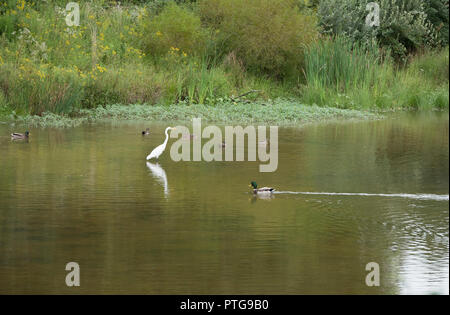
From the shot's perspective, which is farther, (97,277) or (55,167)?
(55,167)

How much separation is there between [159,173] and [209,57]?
1509 cm

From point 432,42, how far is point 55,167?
21209 millimetres

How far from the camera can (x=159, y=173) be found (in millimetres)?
13609

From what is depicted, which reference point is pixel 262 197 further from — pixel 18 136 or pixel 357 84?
pixel 357 84

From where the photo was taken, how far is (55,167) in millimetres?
13992

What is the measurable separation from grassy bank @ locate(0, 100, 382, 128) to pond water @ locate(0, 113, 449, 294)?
167 inches

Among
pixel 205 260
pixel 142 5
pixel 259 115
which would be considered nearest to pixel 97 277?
pixel 205 260

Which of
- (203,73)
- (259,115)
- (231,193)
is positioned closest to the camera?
(231,193)

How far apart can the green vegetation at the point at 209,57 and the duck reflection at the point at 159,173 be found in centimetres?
798

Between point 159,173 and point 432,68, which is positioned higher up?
point 432,68

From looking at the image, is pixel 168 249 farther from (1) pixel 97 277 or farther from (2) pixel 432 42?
(2) pixel 432 42

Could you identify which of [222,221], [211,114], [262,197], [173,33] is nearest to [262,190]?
[262,197]

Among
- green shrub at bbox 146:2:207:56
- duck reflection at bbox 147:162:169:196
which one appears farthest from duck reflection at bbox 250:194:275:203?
green shrub at bbox 146:2:207:56

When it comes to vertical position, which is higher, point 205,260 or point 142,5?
point 142,5
